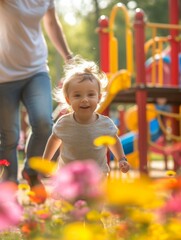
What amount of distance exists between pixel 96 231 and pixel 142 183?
8.3 inches

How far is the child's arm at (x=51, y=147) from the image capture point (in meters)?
4.62

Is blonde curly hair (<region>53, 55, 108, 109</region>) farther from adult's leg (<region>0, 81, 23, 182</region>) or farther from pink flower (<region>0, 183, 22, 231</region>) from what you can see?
pink flower (<region>0, 183, 22, 231</region>)

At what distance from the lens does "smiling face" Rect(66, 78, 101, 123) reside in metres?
4.65

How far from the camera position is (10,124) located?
584 centimetres

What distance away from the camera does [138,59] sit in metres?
10.3

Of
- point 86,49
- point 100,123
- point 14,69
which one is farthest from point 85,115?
point 86,49

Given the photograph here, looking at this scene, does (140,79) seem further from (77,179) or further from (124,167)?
(77,179)

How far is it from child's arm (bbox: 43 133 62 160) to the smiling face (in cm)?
16

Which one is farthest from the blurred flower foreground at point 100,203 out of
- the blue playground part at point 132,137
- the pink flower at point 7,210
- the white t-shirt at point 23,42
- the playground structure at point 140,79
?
the blue playground part at point 132,137

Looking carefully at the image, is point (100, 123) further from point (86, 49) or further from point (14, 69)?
point (86, 49)

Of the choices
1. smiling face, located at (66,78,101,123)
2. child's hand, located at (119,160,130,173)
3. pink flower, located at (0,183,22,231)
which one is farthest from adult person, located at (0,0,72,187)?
pink flower, located at (0,183,22,231)

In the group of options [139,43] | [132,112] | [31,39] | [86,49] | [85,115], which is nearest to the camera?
[85,115]

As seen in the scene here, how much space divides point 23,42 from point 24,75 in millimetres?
224

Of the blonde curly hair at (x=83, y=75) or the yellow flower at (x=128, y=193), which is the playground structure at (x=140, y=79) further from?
the yellow flower at (x=128, y=193)
